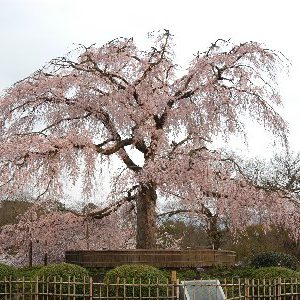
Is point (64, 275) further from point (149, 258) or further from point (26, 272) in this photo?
point (149, 258)

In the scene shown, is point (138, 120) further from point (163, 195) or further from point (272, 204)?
point (272, 204)

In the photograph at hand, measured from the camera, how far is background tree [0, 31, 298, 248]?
17.4 metres

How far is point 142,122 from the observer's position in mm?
19031

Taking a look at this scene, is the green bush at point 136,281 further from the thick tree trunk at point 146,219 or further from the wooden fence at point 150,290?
the thick tree trunk at point 146,219

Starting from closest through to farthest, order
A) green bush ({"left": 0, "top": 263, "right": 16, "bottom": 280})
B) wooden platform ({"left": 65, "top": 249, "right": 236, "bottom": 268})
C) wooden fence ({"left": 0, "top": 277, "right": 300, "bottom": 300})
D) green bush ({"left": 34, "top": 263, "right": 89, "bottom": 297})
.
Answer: wooden fence ({"left": 0, "top": 277, "right": 300, "bottom": 300}) < green bush ({"left": 34, "top": 263, "right": 89, "bottom": 297}) < green bush ({"left": 0, "top": 263, "right": 16, "bottom": 280}) < wooden platform ({"left": 65, "top": 249, "right": 236, "bottom": 268})

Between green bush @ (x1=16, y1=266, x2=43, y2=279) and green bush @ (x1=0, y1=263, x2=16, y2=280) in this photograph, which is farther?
green bush @ (x1=16, y1=266, x2=43, y2=279)

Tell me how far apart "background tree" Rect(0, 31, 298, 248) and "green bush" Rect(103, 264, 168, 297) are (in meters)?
4.43

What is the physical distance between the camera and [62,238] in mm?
20500

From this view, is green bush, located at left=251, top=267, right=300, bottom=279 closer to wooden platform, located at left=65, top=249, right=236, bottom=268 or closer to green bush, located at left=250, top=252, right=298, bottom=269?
green bush, located at left=250, top=252, right=298, bottom=269

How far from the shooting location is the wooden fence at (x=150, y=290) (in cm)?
1190

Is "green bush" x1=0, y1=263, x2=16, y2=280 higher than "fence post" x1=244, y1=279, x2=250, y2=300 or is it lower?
higher

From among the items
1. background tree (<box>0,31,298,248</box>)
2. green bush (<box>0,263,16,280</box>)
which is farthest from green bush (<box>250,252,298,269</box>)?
green bush (<box>0,263,16,280</box>)

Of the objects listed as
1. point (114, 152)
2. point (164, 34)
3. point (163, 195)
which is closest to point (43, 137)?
point (114, 152)

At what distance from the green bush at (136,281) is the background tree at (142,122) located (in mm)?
4428
